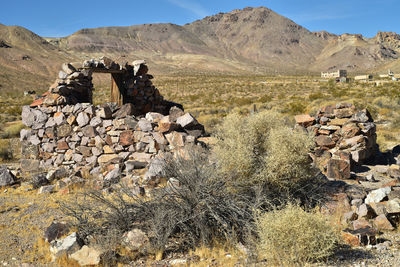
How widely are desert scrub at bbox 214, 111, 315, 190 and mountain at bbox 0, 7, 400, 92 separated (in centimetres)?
8740

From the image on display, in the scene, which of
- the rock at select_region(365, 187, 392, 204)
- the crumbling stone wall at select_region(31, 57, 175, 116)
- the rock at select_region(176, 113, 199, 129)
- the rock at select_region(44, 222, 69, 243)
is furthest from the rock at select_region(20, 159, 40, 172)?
the rock at select_region(365, 187, 392, 204)

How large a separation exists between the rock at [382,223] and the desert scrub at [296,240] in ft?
4.56

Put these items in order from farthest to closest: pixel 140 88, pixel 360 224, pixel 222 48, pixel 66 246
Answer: pixel 222 48 → pixel 140 88 → pixel 360 224 → pixel 66 246

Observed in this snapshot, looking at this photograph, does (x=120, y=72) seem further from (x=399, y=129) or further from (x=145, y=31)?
(x=145, y=31)

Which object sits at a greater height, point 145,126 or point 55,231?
point 145,126

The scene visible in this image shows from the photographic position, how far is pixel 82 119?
9.26 m

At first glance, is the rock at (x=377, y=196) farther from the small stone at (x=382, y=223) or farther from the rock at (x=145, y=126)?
the rock at (x=145, y=126)

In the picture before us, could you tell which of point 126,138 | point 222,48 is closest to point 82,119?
point 126,138

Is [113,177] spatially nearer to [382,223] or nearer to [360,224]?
[360,224]

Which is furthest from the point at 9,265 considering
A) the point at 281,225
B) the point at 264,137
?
the point at 264,137

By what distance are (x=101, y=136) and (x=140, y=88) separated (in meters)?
3.85

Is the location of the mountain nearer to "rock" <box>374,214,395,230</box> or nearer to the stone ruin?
the stone ruin

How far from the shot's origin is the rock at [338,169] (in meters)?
7.58

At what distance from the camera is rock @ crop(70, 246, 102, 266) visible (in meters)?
4.20
